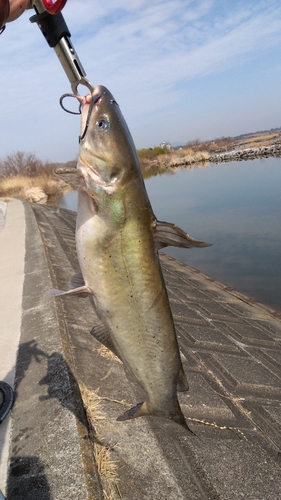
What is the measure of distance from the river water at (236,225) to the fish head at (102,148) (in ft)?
26.7

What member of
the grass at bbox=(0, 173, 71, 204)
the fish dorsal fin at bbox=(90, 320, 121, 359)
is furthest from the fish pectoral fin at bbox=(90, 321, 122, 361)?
the grass at bbox=(0, 173, 71, 204)

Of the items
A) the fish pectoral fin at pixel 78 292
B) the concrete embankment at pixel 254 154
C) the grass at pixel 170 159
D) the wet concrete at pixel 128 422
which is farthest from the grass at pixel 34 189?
the fish pectoral fin at pixel 78 292

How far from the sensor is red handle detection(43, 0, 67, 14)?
1968 millimetres

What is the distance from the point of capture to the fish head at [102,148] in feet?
6.10

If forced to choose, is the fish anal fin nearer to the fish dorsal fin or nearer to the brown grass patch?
the fish dorsal fin

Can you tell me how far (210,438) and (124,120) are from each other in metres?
2.48

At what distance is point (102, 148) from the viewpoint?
6.10ft

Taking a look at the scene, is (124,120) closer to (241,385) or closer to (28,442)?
(28,442)

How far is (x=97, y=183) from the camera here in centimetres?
186

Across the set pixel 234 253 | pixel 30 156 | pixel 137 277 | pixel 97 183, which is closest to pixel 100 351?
pixel 137 277

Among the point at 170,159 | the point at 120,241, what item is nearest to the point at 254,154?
the point at 170,159

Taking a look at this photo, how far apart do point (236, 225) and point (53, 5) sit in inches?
593

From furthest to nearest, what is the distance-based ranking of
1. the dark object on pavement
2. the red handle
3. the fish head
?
the dark object on pavement → the red handle → the fish head

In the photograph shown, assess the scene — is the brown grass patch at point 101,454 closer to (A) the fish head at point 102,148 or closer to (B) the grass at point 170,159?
(A) the fish head at point 102,148
